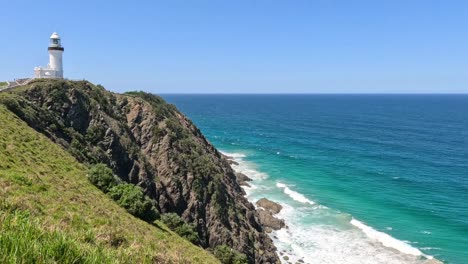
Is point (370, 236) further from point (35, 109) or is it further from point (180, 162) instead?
point (35, 109)

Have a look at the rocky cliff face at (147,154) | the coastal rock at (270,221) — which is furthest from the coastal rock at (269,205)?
the rocky cliff face at (147,154)

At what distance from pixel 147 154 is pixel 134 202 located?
19.4 meters

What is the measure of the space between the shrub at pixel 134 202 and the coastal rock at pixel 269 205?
34.4 m

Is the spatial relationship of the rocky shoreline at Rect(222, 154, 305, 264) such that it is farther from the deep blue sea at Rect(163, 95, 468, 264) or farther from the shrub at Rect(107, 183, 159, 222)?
A: the shrub at Rect(107, 183, 159, 222)

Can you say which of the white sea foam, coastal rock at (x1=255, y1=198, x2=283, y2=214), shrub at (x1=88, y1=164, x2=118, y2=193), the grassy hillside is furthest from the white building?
the white sea foam

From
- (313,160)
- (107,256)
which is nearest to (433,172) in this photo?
(313,160)

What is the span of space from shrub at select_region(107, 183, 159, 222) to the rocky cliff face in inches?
342

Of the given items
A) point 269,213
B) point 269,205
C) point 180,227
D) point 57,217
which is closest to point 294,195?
point 269,205

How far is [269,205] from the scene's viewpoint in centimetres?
6519

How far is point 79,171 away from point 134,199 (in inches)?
224

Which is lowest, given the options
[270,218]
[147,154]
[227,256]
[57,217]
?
[270,218]

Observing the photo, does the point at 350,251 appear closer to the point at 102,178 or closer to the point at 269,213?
the point at 269,213

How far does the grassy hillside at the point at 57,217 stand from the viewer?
8.77 meters

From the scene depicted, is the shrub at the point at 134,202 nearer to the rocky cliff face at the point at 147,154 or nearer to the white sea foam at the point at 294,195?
the rocky cliff face at the point at 147,154
